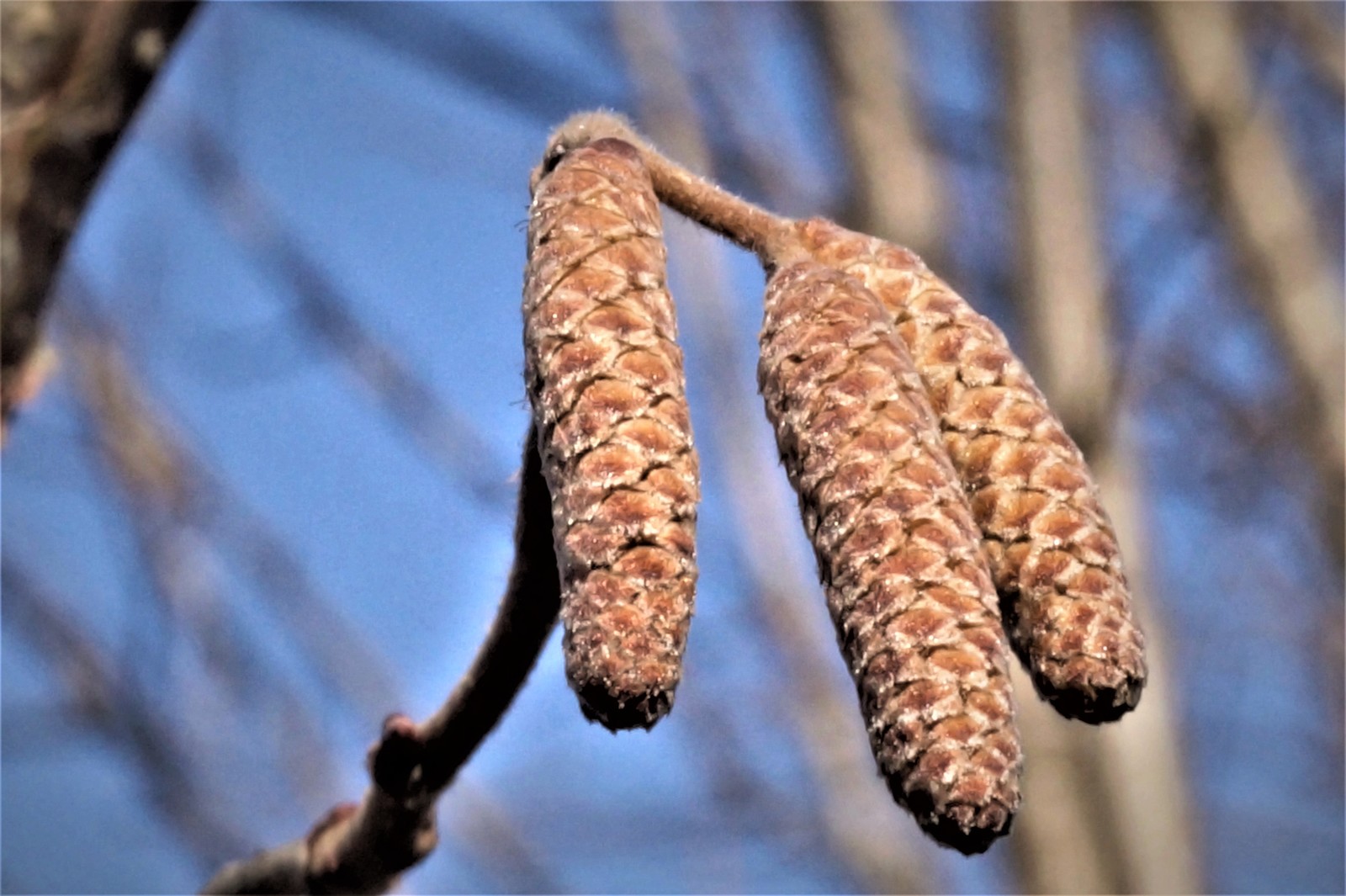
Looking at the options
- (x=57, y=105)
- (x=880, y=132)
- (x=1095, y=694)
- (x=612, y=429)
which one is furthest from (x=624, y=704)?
(x=880, y=132)

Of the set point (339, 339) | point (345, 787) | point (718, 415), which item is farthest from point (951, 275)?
point (345, 787)

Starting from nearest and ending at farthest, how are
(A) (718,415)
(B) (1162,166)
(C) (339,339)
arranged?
(C) (339,339)
(A) (718,415)
(B) (1162,166)

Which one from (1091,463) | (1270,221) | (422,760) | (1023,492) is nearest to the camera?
(1023,492)

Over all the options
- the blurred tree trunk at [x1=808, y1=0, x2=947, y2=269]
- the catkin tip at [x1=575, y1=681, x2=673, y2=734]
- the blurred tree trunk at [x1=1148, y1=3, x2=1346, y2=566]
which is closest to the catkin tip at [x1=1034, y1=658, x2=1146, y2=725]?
the catkin tip at [x1=575, y1=681, x2=673, y2=734]

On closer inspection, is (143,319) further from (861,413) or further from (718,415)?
(861,413)

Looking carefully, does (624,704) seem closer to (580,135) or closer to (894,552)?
(894,552)
